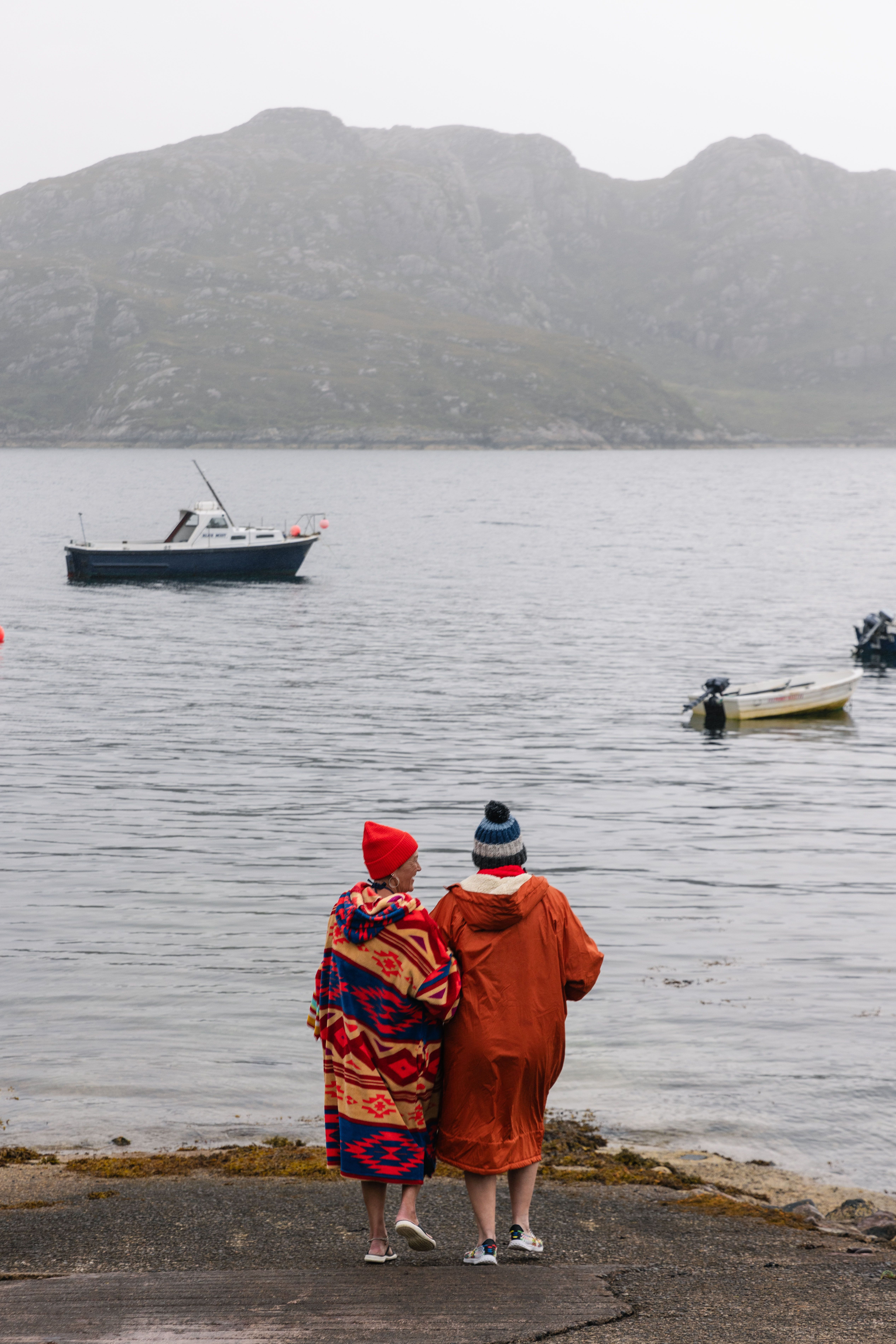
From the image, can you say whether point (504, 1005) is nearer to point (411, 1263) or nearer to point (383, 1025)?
point (383, 1025)

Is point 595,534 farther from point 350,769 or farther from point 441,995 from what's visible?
point 441,995

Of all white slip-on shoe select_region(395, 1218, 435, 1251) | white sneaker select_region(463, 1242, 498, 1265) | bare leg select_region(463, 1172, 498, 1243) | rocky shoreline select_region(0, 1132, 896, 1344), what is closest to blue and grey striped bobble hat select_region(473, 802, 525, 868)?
bare leg select_region(463, 1172, 498, 1243)

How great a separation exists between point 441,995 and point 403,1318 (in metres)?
1.45

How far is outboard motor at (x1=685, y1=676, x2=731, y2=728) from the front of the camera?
31.1m

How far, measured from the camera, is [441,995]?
6.07 m

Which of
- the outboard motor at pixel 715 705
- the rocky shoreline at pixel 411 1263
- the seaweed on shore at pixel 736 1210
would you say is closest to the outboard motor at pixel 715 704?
the outboard motor at pixel 715 705

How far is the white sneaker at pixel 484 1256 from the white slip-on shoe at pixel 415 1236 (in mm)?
207

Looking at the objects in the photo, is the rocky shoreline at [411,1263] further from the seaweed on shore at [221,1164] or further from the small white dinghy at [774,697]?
the small white dinghy at [774,697]

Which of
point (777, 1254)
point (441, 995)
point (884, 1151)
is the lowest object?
point (884, 1151)

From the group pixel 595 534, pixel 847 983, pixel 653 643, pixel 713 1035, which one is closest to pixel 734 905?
pixel 847 983

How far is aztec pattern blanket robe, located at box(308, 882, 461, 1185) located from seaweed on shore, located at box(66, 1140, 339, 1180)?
8.10ft

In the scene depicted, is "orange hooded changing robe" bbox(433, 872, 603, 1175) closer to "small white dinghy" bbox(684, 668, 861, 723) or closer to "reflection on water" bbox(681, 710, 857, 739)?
"reflection on water" bbox(681, 710, 857, 739)

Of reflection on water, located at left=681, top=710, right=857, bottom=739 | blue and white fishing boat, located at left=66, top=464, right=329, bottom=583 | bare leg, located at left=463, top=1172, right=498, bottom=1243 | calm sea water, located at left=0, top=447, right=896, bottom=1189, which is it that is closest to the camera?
bare leg, located at left=463, top=1172, right=498, bottom=1243

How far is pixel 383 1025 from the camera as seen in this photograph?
6.20 m
